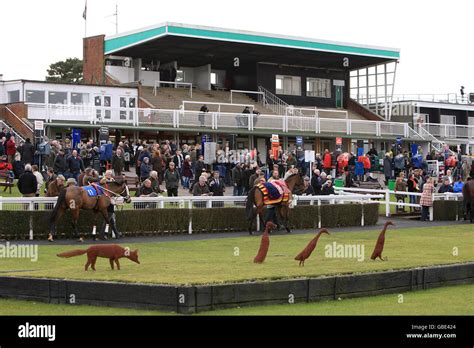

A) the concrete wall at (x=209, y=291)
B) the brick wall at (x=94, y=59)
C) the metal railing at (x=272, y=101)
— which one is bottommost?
the concrete wall at (x=209, y=291)

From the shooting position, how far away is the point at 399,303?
47.6 feet

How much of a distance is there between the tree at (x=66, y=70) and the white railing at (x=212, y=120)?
118 ft

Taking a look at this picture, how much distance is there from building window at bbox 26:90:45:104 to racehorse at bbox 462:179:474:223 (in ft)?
80.4

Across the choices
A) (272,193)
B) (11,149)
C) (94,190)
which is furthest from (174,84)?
(94,190)

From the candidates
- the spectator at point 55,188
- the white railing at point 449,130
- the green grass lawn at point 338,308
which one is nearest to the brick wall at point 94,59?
the white railing at point 449,130

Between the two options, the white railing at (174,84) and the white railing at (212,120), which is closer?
the white railing at (212,120)

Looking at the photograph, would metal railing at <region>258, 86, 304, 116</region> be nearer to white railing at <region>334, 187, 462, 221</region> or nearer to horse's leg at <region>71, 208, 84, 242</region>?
white railing at <region>334, 187, 462, 221</region>

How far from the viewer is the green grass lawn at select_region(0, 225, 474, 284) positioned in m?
15.0

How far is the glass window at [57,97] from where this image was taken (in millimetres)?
48562

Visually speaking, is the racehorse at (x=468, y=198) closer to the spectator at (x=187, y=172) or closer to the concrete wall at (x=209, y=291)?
the spectator at (x=187, y=172)

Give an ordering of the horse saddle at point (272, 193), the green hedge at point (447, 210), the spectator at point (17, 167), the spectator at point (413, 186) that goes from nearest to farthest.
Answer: the horse saddle at point (272, 193) < the green hedge at point (447, 210) < the spectator at point (17, 167) < the spectator at point (413, 186)

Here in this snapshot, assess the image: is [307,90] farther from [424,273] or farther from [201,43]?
[424,273]

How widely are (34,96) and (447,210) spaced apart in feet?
78.9
